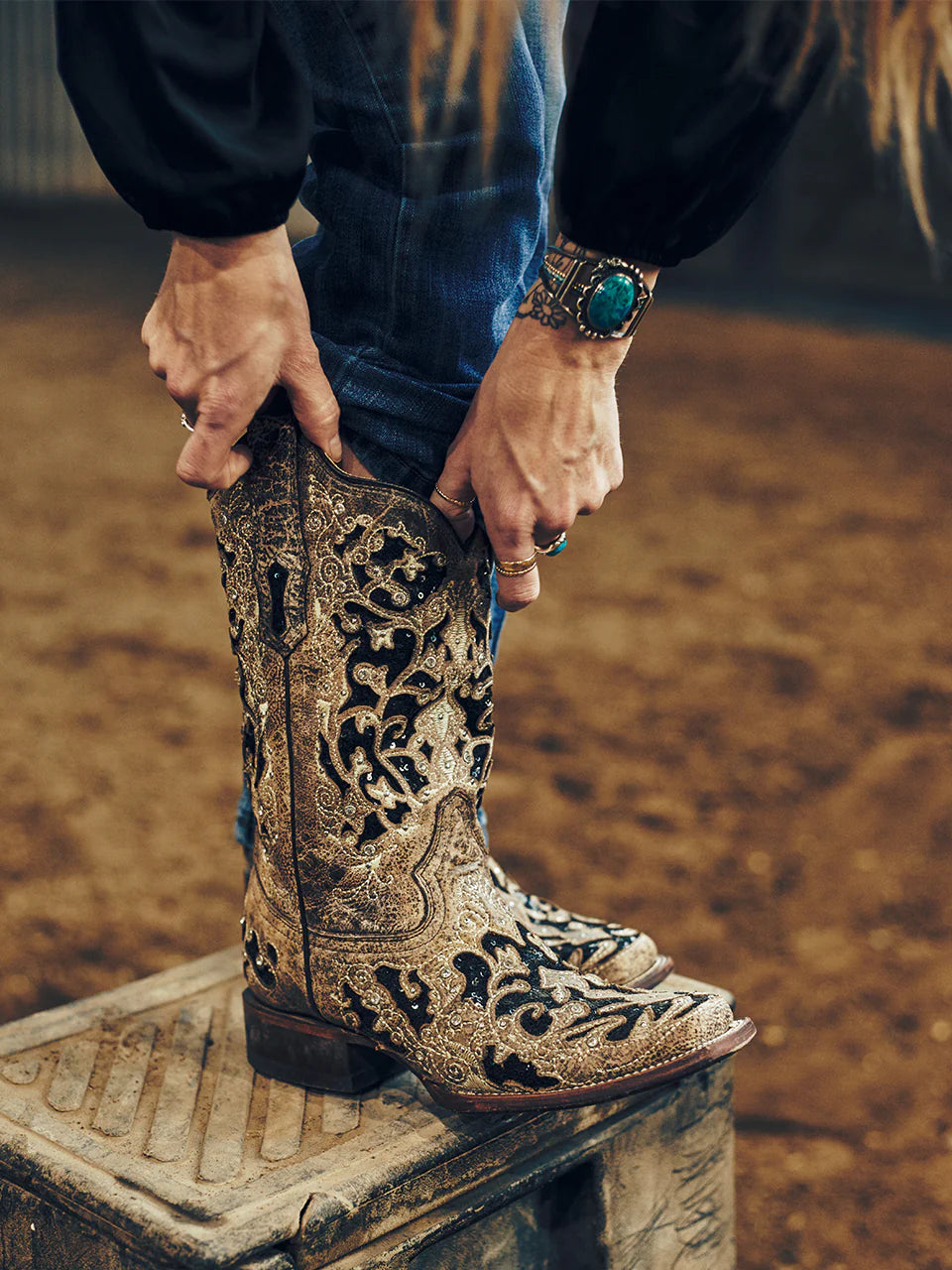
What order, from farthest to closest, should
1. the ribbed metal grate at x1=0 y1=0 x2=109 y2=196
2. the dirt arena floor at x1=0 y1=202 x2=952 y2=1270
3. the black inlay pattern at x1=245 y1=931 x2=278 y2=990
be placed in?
1. the ribbed metal grate at x1=0 y1=0 x2=109 y2=196
2. the dirt arena floor at x1=0 y1=202 x2=952 y2=1270
3. the black inlay pattern at x1=245 y1=931 x2=278 y2=990

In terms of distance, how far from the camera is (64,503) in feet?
12.9

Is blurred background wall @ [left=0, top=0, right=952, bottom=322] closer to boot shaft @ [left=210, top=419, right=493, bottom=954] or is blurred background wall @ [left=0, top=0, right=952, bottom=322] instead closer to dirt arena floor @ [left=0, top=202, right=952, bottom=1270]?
dirt arena floor @ [left=0, top=202, right=952, bottom=1270]

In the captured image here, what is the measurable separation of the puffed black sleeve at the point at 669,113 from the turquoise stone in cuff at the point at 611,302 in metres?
0.03

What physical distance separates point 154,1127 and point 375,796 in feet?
1.09

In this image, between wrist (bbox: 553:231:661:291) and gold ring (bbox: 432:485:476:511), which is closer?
wrist (bbox: 553:231:661:291)

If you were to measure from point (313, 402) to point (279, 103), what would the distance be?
205 mm

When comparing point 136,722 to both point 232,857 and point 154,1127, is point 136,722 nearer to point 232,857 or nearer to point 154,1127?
point 232,857

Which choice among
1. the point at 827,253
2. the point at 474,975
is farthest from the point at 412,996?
the point at 827,253

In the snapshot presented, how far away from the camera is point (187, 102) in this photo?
86cm

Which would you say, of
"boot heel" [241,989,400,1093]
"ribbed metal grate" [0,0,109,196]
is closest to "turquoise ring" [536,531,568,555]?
"boot heel" [241,989,400,1093]

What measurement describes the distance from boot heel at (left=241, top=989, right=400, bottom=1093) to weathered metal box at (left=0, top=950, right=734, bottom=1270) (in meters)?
0.02

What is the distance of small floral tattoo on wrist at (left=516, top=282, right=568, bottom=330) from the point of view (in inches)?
37.4

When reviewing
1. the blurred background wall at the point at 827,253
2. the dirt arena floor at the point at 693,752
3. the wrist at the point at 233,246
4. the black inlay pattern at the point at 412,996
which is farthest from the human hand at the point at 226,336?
the blurred background wall at the point at 827,253

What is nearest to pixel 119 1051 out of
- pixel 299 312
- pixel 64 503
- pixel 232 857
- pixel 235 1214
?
pixel 235 1214
